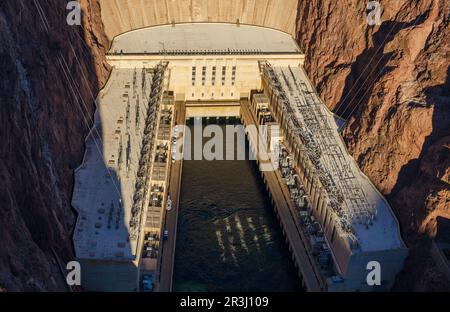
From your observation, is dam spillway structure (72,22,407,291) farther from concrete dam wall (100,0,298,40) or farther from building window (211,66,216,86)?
concrete dam wall (100,0,298,40)

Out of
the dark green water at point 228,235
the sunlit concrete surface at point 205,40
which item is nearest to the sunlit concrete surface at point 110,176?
the dark green water at point 228,235

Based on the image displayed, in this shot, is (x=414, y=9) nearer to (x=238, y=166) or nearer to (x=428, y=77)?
(x=428, y=77)

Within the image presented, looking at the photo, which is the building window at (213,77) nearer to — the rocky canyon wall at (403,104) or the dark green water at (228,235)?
the dark green water at (228,235)

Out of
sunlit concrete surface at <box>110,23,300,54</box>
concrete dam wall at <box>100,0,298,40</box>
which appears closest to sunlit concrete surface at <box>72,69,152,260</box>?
sunlit concrete surface at <box>110,23,300,54</box>

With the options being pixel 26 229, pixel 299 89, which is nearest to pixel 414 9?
pixel 299 89

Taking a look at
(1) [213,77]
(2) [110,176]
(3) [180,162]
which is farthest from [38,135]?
(1) [213,77]

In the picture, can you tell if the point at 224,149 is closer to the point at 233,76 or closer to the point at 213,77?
the point at 213,77
